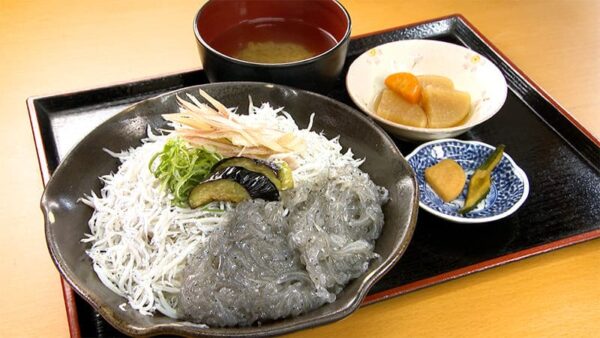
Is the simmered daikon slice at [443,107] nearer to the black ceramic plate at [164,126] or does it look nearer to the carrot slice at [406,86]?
the carrot slice at [406,86]

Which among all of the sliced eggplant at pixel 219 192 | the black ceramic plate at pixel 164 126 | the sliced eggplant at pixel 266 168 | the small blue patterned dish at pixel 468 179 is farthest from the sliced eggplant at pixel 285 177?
the small blue patterned dish at pixel 468 179

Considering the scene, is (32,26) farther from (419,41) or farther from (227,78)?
(419,41)

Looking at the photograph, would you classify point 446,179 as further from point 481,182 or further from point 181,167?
point 181,167

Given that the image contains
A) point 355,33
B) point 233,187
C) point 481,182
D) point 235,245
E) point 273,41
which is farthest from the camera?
point 355,33

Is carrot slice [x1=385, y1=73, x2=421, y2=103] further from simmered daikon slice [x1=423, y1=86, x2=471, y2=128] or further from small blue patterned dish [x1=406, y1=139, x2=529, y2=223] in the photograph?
small blue patterned dish [x1=406, y1=139, x2=529, y2=223]

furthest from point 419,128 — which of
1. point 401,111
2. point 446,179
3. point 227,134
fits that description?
point 227,134

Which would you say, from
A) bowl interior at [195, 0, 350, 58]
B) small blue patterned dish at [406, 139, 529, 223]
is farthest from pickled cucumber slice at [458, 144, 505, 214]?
bowl interior at [195, 0, 350, 58]
